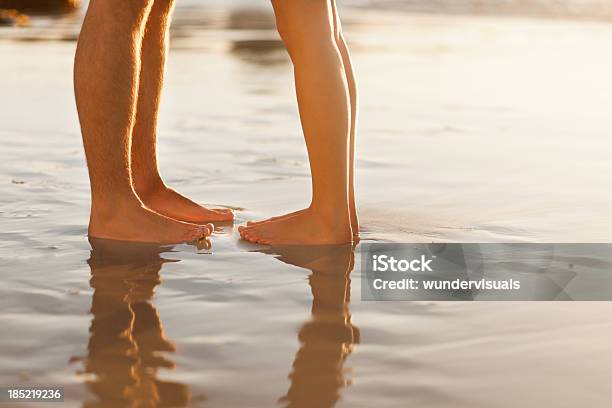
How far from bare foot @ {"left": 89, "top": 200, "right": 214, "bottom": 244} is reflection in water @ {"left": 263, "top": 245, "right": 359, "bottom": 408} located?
0.75ft

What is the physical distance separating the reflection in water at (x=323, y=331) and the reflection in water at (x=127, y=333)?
0.18 meters

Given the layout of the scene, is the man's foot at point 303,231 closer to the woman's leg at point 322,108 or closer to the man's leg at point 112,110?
the woman's leg at point 322,108

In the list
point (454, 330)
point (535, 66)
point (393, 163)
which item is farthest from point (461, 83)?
point (454, 330)

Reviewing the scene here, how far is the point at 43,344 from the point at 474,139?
2.74 m

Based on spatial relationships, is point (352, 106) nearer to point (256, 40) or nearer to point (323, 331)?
point (323, 331)

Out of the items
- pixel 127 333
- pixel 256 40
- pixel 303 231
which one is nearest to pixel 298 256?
pixel 303 231

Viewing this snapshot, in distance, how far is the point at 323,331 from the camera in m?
2.03

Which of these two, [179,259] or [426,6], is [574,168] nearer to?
[179,259]

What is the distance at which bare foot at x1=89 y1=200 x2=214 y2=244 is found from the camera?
274cm

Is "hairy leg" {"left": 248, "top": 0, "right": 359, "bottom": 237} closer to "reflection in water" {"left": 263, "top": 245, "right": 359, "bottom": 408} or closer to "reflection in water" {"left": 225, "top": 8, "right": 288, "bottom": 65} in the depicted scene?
"reflection in water" {"left": 263, "top": 245, "right": 359, "bottom": 408}

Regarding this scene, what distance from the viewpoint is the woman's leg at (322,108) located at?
270 centimetres

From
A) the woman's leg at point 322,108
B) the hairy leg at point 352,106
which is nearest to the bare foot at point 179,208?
the hairy leg at point 352,106

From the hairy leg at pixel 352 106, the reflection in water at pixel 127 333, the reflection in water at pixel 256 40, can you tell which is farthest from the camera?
the reflection in water at pixel 256 40

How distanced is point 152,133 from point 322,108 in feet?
1.89
